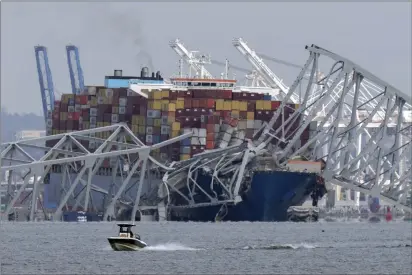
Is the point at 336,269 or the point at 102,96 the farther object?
the point at 102,96

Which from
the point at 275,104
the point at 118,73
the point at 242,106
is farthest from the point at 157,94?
the point at 118,73

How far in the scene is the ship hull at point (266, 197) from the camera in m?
151

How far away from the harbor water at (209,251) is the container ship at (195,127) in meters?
13.5

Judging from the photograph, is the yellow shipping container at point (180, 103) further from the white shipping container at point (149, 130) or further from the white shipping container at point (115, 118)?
the white shipping container at point (115, 118)

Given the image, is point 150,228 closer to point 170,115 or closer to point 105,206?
point 105,206

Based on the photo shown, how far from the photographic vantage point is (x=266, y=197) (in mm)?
150875

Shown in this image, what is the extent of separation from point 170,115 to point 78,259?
242 feet

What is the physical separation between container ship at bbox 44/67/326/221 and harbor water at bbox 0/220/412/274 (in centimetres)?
1352

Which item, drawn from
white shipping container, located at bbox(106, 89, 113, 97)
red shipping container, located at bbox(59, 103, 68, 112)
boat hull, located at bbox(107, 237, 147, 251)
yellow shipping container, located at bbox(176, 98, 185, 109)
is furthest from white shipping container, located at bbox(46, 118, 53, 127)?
boat hull, located at bbox(107, 237, 147, 251)

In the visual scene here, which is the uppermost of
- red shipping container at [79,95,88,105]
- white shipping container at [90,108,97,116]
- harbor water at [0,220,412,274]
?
red shipping container at [79,95,88,105]

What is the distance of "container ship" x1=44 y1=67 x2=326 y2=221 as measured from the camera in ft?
496

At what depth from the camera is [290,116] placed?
15438 cm

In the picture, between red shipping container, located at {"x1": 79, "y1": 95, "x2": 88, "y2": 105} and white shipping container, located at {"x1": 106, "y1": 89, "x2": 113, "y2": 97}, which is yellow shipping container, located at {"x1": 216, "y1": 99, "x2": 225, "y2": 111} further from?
red shipping container, located at {"x1": 79, "y1": 95, "x2": 88, "y2": 105}

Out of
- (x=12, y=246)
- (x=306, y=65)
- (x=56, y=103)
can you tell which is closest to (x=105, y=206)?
(x=306, y=65)
